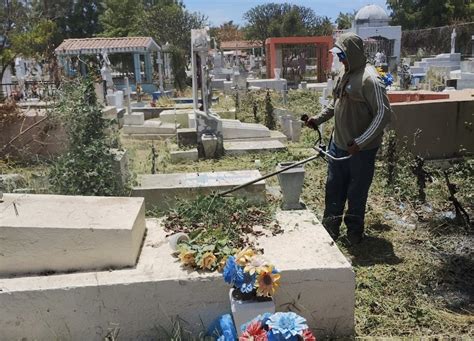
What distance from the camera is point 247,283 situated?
252 centimetres

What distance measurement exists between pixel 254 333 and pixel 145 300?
0.82 meters

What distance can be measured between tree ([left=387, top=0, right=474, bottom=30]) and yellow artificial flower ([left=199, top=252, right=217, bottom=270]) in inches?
1758

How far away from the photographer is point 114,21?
1539 inches

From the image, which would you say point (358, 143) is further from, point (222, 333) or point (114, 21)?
point (114, 21)

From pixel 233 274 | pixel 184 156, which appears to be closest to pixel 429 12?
pixel 184 156

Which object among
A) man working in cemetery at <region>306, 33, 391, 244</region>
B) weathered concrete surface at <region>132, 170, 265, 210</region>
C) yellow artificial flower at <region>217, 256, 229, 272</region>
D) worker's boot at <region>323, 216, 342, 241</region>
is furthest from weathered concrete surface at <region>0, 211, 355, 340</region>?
weathered concrete surface at <region>132, 170, 265, 210</region>

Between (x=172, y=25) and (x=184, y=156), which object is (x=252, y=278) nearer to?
(x=184, y=156)

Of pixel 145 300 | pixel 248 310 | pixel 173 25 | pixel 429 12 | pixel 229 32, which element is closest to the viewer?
pixel 248 310

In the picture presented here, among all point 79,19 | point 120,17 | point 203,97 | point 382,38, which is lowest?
point 203,97

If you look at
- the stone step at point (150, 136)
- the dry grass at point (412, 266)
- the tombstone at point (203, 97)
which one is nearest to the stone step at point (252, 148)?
the tombstone at point (203, 97)

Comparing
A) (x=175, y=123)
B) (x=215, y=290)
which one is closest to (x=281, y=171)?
(x=215, y=290)

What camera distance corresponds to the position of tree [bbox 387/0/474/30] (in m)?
44.4

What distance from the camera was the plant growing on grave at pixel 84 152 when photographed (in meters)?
4.12

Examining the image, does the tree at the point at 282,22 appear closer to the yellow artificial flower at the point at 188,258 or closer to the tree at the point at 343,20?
the tree at the point at 343,20
